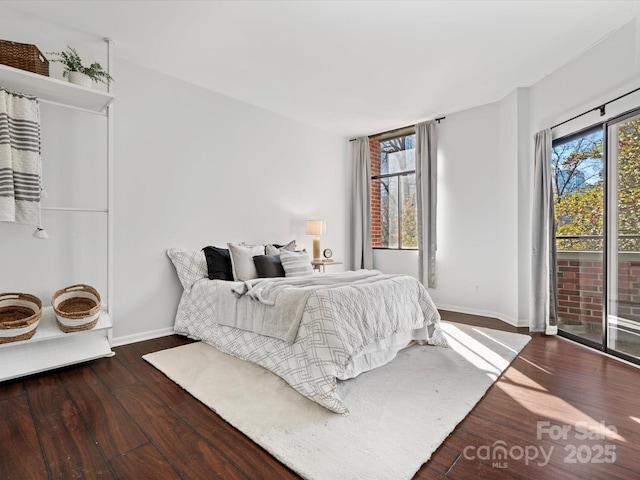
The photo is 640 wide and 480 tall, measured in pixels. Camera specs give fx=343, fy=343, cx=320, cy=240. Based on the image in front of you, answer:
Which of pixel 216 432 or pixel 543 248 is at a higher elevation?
pixel 543 248

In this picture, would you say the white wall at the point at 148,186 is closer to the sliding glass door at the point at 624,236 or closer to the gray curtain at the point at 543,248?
the gray curtain at the point at 543,248

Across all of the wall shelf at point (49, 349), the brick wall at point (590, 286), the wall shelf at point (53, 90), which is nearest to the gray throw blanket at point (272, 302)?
the wall shelf at point (49, 349)

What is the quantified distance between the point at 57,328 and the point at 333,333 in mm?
2130

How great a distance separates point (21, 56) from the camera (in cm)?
245

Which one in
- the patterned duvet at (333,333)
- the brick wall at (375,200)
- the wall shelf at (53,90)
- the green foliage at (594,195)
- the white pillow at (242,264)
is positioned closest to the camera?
the patterned duvet at (333,333)

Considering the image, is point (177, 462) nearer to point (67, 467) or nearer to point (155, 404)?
point (67, 467)

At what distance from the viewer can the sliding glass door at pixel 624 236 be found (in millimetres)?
2744

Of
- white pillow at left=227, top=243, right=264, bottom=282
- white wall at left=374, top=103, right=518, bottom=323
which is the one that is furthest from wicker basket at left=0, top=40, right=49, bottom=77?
white wall at left=374, top=103, right=518, bottom=323

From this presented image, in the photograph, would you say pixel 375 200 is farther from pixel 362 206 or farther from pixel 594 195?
pixel 594 195

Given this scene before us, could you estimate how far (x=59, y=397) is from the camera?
2154 mm

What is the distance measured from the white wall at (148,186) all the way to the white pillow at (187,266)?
11 centimetres

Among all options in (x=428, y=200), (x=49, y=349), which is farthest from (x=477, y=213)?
(x=49, y=349)

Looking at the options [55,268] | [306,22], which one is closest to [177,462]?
[55,268]

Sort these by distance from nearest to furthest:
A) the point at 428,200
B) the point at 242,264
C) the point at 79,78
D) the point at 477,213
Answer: the point at 79,78
the point at 242,264
the point at 477,213
the point at 428,200
